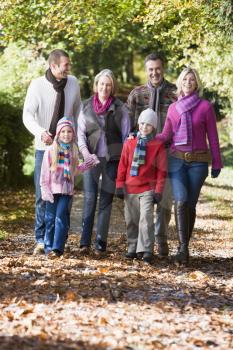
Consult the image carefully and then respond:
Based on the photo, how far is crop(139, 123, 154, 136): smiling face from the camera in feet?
27.5

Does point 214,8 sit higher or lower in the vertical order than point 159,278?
higher

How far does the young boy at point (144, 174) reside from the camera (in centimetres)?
839

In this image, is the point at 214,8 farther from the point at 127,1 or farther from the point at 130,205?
the point at 130,205

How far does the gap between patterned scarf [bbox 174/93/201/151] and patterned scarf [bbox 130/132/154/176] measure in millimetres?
346

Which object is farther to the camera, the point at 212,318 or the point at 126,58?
the point at 126,58

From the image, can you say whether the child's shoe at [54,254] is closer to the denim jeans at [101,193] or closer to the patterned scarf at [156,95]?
the denim jeans at [101,193]

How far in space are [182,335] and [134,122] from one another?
384cm

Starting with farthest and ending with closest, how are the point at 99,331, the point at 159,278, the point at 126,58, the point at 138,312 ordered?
the point at 126,58, the point at 159,278, the point at 138,312, the point at 99,331

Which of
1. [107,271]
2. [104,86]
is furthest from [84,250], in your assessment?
[104,86]

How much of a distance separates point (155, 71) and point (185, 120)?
2.43ft

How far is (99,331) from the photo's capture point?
17.8 ft

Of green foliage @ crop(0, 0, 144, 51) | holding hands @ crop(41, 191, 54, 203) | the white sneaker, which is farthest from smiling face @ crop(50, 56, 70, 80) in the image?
green foliage @ crop(0, 0, 144, 51)

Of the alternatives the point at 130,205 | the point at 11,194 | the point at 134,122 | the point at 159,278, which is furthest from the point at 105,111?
the point at 11,194

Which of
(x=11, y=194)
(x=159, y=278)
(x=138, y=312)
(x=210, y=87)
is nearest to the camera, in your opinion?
(x=138, y=312)
